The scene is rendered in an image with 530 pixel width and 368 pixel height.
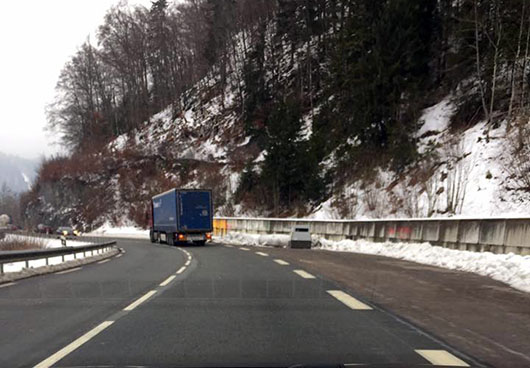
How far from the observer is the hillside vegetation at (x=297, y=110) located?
32875 mm

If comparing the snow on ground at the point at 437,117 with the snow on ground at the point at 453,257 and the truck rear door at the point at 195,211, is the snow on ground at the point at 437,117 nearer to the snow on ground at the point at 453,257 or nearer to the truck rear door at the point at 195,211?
the snow on ground at the point at 453,257

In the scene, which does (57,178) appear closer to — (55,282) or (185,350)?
(55,282)

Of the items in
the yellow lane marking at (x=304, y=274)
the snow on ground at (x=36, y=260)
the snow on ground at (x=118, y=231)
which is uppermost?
the yellow lane marking at (x=304, y=274)

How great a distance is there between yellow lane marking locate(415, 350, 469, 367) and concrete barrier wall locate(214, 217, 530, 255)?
8.30 metres

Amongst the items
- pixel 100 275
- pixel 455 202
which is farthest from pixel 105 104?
pixel 100 275

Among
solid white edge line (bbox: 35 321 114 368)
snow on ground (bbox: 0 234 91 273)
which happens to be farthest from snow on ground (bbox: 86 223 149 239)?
solid white edge line (bbox: 35 321 114 368)

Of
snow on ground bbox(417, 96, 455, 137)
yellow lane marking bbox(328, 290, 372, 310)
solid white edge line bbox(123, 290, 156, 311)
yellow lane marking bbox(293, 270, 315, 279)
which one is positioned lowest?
solid white edge line bbox(123, 290, 156, 311)

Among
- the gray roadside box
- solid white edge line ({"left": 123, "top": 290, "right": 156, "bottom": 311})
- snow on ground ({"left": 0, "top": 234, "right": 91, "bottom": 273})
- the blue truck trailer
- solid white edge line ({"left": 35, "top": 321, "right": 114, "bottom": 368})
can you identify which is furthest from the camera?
the blue truck trailer

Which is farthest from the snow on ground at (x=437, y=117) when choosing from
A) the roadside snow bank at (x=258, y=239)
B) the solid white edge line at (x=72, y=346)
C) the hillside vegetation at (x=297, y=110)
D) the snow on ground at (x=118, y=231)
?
the solid white edge line at (x=72, y=346)

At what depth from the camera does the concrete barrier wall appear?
13070mm

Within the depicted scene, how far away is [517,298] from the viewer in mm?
8977

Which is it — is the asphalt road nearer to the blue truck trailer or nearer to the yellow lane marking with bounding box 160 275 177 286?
the yellow lane marking with bounding box 160 275 177 286

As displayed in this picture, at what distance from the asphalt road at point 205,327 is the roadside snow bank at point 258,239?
1786 centimetres

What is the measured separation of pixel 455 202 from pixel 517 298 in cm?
2089
